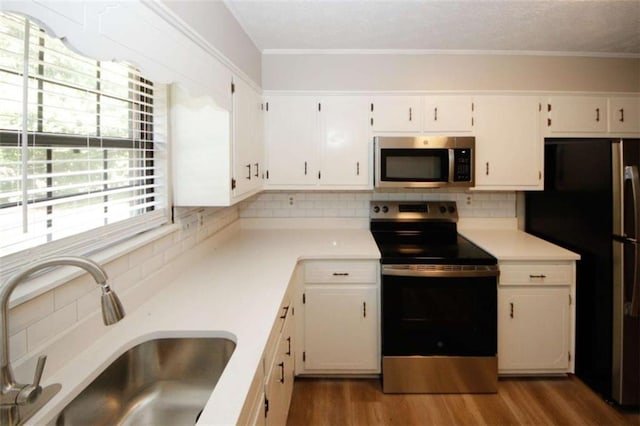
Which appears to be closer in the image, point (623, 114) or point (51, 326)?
point (51, 326)

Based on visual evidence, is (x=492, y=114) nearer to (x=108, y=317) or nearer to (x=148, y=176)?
(x=148, y=176)

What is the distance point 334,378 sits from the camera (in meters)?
2.65

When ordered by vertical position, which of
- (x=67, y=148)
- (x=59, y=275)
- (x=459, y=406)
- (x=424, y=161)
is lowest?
(x=459, y=406)

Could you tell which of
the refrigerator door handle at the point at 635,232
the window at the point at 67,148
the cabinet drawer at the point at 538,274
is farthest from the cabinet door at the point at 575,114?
the window at the point at 67,148

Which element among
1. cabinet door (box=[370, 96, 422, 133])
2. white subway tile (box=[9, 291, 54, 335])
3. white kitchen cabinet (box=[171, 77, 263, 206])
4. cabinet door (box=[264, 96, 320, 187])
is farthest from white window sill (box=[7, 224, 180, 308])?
cabinet door (box=[370, 96, 422, 133])

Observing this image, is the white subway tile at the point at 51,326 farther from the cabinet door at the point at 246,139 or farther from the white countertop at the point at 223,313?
the cabinet door at the point at 246,139

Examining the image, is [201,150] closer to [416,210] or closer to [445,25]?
[445,25]

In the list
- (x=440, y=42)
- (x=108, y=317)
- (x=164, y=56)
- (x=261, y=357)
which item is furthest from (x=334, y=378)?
(x=440, y=42)

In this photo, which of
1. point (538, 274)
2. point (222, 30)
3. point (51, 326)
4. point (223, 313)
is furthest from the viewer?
point (538, 274)

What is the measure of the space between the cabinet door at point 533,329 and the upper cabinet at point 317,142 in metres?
1.30

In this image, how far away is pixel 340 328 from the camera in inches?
101

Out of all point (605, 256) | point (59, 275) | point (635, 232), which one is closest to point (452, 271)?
point (605, 256)

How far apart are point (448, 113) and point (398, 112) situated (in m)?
0.38

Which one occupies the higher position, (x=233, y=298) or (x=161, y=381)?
(x=233, y=298)
